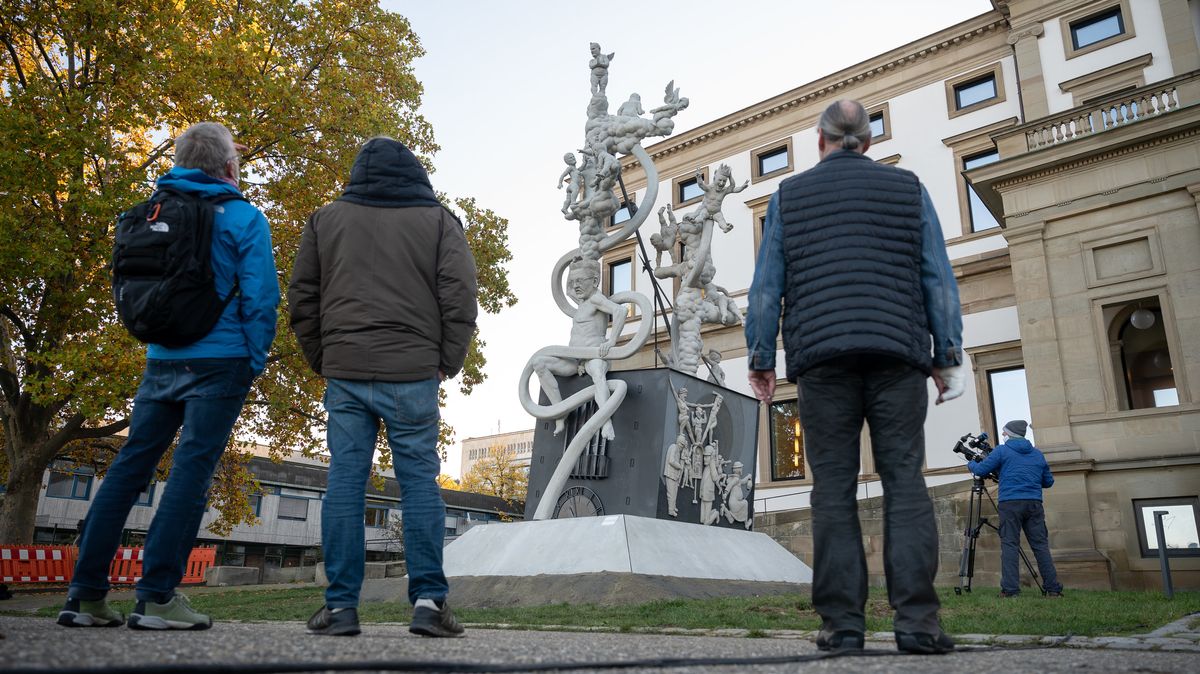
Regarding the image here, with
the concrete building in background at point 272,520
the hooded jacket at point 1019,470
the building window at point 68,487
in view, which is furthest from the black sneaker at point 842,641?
the building window at point 68,487

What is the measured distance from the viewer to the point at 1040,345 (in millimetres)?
14289

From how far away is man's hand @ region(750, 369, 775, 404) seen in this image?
310cm

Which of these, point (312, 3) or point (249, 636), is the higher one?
point (312, 3)

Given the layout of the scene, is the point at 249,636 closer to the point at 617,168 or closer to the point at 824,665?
the point at 824,665

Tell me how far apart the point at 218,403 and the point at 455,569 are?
4313 mm

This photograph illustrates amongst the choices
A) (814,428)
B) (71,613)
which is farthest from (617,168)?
(71,613)

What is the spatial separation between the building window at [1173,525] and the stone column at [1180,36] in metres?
11.8

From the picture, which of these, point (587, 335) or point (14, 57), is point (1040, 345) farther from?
point (14, 57)

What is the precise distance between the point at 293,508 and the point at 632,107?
32.1m

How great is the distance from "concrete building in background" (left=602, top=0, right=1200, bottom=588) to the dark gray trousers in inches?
402

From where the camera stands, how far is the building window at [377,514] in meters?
38.4

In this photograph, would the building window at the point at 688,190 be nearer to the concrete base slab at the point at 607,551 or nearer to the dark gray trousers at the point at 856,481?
the concrete base slab at the point at 607,551

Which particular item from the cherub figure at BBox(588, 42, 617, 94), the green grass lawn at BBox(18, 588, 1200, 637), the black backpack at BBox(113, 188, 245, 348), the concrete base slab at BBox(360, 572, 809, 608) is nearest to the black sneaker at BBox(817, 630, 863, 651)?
the green grass lawn at BBox(18, 588, 1200, 637)

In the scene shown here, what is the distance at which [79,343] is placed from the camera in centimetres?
1219
